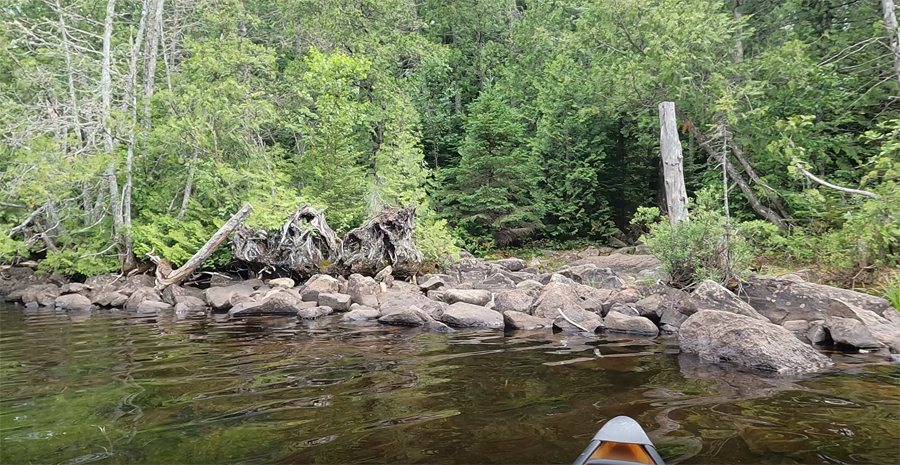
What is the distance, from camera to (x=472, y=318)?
738 cm

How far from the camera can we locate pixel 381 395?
4.05 meters

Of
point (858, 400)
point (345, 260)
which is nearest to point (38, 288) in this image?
point (345, 260)

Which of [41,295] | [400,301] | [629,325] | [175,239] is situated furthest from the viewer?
[175,239]

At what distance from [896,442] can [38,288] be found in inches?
648

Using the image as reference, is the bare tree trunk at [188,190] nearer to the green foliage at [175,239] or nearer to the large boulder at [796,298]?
the green foliage at [175,239]

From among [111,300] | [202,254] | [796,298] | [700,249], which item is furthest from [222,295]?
[796,298]

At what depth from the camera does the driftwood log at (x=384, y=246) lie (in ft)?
38.2

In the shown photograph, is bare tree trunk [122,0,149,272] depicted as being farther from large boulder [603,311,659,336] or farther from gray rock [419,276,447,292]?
large boulder [603,311,659,336]

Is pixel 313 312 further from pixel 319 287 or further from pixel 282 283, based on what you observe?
pixel 282 283

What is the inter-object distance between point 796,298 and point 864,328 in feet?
3.70

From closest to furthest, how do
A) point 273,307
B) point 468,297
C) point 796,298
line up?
point 796,298 → point 468,297 → point 273,307

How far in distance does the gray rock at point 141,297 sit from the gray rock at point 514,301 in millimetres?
7291

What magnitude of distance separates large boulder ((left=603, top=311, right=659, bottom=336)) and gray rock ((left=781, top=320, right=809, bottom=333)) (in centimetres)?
155

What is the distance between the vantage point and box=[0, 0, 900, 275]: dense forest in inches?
443
